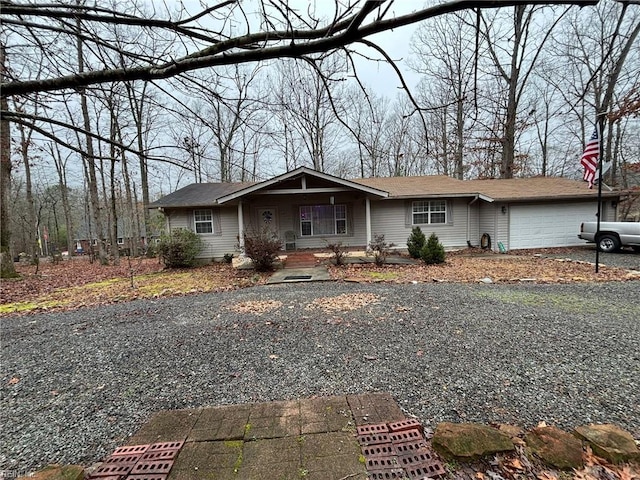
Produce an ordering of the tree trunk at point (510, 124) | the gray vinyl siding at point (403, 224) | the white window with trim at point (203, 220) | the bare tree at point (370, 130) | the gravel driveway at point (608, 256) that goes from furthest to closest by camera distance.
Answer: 1. the tree trunk at point (510, 124)
2. the gray vinyl siding at point (403, 224)
3. the white window with trim at point (203, 220)
4. the gravel driveway at point (608, 256)
5. the bare tree at point (370, 130)

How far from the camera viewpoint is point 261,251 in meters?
9.30

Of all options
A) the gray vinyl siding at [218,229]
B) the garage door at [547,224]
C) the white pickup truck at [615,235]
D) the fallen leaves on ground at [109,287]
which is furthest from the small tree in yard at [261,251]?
the white pickup truck at [615,235]

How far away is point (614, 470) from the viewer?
5.24ft

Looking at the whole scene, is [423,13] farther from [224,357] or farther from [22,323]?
[22,323]

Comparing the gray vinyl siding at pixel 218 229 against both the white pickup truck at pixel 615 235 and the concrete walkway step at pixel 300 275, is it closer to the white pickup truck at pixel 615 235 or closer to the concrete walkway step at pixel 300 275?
the concrete walkway step at pixel 300 275

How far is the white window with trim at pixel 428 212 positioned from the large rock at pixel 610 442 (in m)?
11.4

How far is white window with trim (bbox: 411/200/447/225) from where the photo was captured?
1277 centimetres

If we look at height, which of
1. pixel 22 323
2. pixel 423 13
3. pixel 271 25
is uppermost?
pixel 271 25

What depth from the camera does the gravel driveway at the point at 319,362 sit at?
2250 mm

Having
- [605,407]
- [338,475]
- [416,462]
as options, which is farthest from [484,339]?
[338,475]

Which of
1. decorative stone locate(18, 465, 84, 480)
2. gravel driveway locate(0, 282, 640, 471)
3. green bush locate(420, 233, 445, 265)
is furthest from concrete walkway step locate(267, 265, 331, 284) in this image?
decorative stone locate(18, 465, 84, 480)

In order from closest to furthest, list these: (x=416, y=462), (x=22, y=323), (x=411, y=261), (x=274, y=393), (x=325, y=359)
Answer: (x=416, y=462) → (x=274, y=393) → (x=325, y=359) → (x=22, y=323) → (x=411, y=261)

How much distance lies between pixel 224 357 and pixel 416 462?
2.45 metres

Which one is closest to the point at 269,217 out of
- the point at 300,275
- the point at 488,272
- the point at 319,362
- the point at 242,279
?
the point at 242,279
